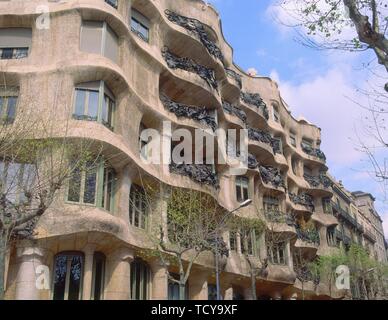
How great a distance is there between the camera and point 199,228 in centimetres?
1941

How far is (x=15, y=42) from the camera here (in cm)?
1939

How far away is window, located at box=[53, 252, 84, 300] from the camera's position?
16.6 meters

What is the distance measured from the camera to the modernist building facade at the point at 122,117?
657 inches

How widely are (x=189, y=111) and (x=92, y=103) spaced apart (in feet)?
23.3

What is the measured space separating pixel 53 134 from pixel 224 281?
1340 centimetres

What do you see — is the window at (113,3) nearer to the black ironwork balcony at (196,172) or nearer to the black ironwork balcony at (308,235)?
the black ironwork balcony at (196,172)

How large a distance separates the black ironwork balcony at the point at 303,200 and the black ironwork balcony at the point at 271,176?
14.7 feet

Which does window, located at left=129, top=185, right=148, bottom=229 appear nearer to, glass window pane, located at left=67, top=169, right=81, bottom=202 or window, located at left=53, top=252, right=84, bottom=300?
window, located at left=53, top=252, right=84, bottom=300

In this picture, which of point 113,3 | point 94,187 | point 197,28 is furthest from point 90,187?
point 197,28

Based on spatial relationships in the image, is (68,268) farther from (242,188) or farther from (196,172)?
(242,188)

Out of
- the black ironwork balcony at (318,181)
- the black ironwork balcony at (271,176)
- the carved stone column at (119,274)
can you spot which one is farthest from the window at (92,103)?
the black ironwork balcony at (318,181)
